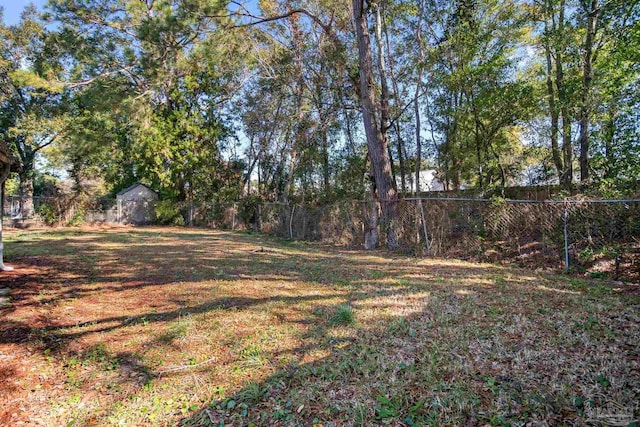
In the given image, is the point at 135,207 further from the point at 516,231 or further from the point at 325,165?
the point at 516,231

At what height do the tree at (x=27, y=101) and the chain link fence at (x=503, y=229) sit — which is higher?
the tree at (x=27, y=101)

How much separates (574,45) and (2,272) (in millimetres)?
14860

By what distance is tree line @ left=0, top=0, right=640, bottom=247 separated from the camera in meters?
7.85

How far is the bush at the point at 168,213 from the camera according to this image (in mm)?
20219

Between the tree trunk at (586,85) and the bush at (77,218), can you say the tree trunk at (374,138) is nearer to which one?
the tree trunk at (586,85)

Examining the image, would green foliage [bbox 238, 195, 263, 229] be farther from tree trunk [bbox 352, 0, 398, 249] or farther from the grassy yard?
the grassy yard

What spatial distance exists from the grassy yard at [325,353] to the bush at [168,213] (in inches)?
628

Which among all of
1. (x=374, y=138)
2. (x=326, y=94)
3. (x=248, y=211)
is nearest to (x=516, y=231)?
(x=374, y=138)

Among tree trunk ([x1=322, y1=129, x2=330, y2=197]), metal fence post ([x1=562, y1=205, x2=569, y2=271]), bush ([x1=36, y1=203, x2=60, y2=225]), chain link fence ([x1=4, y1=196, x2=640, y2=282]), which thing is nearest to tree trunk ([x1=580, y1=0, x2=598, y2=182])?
chain link fence ([x1=4, y1=196, x2=640, y2=282])

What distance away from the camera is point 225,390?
89.7 inches

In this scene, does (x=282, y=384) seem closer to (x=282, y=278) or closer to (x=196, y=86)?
(x=282, y=278)

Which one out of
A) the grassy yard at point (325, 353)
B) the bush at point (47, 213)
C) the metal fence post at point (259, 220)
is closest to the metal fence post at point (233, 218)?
the metal fence post at point (259, 220)

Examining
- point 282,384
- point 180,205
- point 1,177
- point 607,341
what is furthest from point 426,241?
point 180,205

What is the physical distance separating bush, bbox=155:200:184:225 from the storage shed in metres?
1.31
